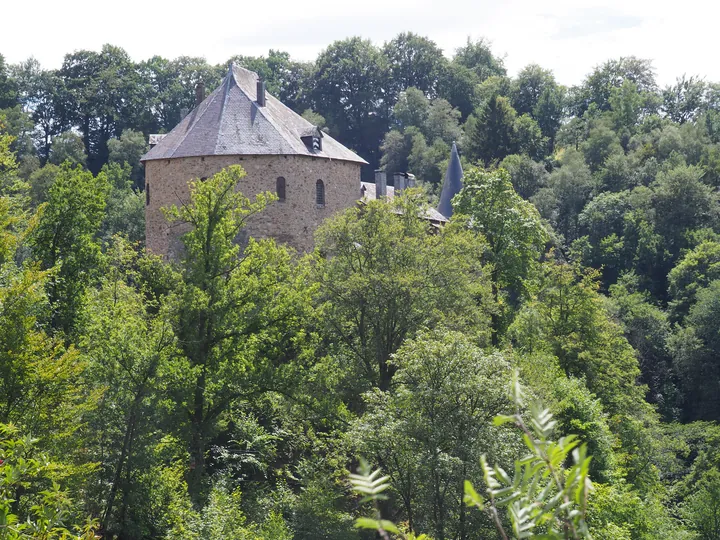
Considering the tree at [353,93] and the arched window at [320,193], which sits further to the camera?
the tree at [353,93]

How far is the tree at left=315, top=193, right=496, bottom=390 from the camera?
27558 mm

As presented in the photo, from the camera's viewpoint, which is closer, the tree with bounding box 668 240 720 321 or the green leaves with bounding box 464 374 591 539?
the green leaves with bounding box 464 374 591 539

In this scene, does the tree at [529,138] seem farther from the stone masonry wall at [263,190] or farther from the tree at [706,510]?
the tree at [706,510]

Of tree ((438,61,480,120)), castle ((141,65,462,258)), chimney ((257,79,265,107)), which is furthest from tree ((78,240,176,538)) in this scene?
tree ((438,61,480,120))

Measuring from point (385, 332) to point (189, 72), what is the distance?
57.7 meters

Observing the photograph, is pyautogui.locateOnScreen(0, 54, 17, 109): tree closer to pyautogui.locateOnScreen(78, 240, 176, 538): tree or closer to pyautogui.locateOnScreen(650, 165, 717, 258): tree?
pyautogui.locateOnScreen(650, 165, 717, 258): tree

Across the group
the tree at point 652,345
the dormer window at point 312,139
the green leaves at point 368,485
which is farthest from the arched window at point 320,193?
the green leaves at point 368,485

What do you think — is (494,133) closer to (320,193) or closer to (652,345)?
(652,345)

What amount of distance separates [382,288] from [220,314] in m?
4.46

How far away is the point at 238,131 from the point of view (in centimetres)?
3859

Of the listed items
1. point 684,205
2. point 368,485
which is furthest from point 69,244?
point 684,205

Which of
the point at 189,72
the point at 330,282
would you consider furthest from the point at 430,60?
the point at 330,282

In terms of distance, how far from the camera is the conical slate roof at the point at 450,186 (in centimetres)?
5587

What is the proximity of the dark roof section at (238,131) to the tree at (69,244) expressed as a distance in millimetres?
10712
